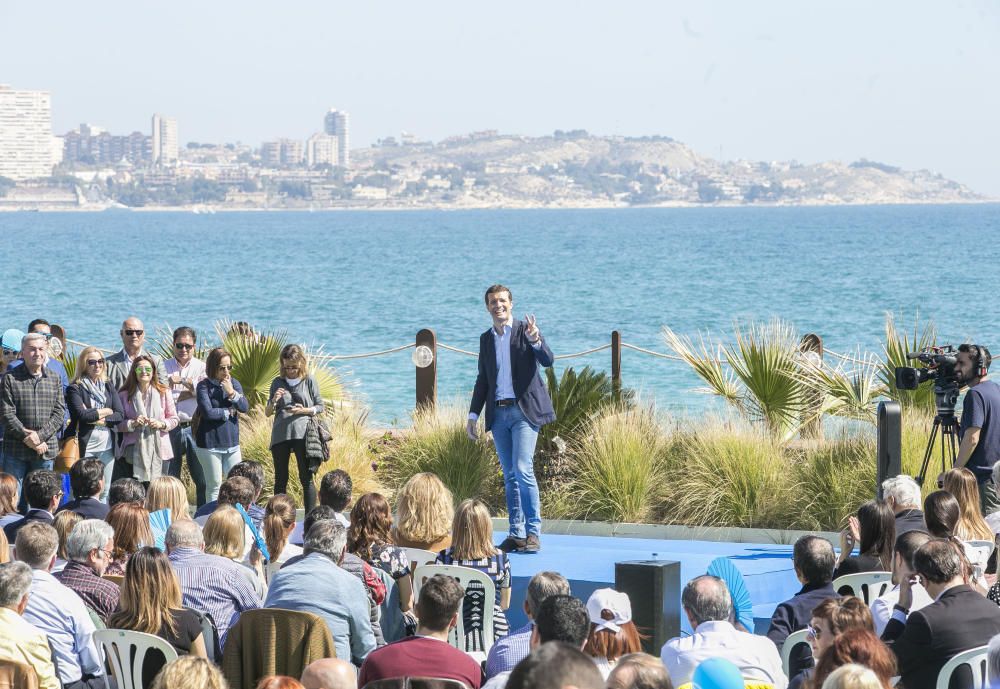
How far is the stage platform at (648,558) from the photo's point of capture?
8.60m

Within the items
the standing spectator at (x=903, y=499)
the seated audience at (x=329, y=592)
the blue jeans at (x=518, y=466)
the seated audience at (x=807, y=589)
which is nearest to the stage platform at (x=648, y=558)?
the blue jeans at (x=518, y=466)

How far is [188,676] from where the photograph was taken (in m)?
4.18

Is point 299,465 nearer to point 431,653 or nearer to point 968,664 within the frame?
point 431,653

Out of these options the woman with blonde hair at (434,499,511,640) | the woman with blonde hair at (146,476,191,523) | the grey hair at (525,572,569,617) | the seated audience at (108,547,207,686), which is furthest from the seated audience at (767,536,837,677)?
the woman with blonde hair at (146,476,191,523)

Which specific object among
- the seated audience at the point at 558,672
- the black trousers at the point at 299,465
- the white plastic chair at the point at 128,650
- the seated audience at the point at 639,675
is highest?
the seated audience at the point at 558,672

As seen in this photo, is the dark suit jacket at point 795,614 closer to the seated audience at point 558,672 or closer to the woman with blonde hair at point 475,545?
the woman with blonde hair at point 475,545

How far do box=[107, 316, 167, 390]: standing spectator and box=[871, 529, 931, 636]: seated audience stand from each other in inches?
243

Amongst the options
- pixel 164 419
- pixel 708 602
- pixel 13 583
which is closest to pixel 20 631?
pixel 13 583

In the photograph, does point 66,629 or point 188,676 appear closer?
point 188,676

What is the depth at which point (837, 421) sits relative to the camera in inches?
462

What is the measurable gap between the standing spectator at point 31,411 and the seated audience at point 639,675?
Answer: 661 centimetres

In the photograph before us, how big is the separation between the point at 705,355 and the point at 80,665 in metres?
7.84

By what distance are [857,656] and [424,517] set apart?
3.21 m

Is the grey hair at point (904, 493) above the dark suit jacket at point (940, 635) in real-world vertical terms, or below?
above
